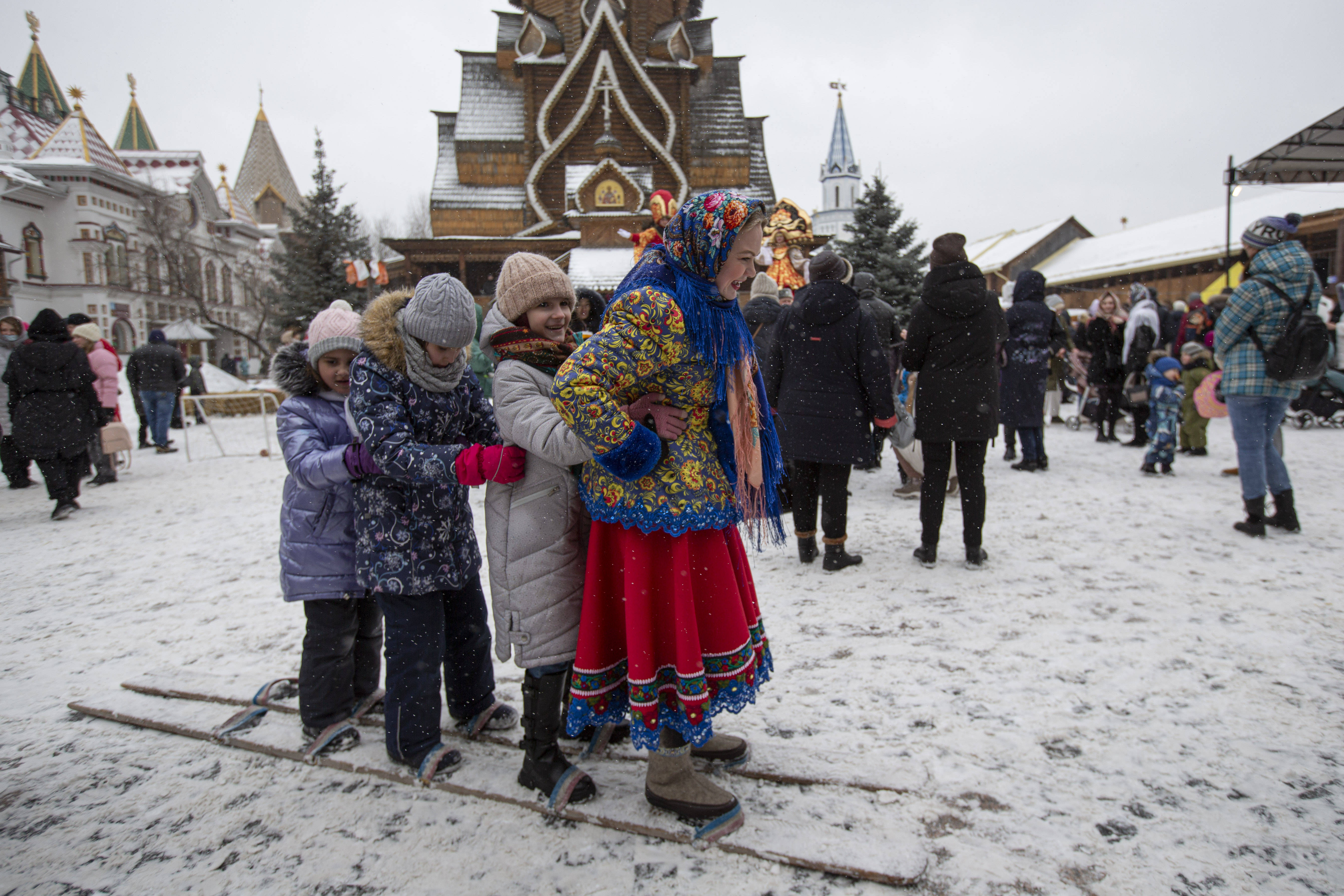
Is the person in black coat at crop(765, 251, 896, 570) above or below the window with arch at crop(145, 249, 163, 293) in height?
below

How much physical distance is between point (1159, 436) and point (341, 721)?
753 cm

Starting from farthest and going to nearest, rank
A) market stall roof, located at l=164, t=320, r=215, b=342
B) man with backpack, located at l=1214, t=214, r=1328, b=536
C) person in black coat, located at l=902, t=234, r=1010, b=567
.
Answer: market stall roof, located at l=164, t=320, r=215, b=342, man with backpack, located at l=1214, t=214, r=1328, b=536, person in black coat, located at l=902, t=234, r=1010, b=567

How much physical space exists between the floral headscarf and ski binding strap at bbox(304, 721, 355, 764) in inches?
66.7

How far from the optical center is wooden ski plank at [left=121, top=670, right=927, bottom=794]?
231 centimetres

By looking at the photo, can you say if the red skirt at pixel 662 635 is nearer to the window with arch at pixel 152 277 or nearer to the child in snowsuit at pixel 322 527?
the child in snowsuit at pixel 322 527

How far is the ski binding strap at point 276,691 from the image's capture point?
9.64 ft

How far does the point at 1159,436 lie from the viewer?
23.1 ft

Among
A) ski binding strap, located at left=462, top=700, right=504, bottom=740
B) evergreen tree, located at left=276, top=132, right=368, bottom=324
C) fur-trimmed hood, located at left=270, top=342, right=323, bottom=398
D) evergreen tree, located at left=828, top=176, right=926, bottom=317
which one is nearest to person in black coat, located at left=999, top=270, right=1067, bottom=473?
ski binding strap, located at left=462, top=700, right=504, bottom=740

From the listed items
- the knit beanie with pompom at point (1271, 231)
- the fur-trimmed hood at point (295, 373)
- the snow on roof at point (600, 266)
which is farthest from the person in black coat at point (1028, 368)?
the snow on roof at point (600, 266)

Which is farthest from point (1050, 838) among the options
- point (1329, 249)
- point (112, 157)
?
point (112, 157)

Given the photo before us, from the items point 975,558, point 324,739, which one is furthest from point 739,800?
point 975,558

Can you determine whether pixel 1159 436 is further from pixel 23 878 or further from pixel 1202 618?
pixel 23 878

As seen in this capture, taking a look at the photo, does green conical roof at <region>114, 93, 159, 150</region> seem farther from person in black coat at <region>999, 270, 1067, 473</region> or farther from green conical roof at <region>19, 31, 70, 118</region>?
person in black coat at <region>999, 270, 1067, 473</region>

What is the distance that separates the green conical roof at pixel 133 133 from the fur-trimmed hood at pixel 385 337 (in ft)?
228
